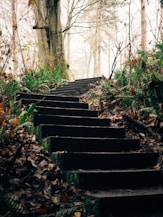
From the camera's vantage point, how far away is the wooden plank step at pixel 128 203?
10.2 ft

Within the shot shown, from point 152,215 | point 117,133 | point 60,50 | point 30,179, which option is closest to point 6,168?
point 30,179

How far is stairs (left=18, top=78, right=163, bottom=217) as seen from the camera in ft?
10.6

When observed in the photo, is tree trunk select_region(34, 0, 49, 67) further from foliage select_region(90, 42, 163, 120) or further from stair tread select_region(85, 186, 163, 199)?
stair tread select_region(85, 186, 163, 199)

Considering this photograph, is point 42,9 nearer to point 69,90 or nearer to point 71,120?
point 69,90

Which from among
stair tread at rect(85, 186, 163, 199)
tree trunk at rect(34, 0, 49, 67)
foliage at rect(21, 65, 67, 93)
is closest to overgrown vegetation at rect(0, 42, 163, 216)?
foliage at rect(21, 65, 67, 93)

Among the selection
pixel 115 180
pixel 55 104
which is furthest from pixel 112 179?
pixel 55 104

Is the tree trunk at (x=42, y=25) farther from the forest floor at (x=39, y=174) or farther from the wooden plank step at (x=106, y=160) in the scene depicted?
the wooden plank step at (x=106, y=160)

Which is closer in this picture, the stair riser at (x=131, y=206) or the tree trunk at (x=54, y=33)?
the stair riser at (x=131, y=206)

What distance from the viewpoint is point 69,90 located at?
8.55m

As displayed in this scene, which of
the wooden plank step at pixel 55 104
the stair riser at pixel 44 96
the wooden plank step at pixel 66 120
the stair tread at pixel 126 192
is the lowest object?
the stair tread at pixel 126 192

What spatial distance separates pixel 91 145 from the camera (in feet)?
14.9

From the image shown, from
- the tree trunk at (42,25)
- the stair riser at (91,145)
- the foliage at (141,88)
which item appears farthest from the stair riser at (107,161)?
the tree trunk at (42,25)

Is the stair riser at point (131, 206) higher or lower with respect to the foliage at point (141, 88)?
lower

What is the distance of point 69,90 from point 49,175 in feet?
16.4
